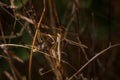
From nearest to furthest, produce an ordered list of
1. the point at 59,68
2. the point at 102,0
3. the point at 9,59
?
the point at 59,68 < the point at 9,59 < the point at 102,0

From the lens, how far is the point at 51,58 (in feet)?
2.60

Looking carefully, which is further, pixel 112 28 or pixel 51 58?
pixel 112 28

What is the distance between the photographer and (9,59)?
878 millimetres

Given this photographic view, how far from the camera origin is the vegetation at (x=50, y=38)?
0.78 metres

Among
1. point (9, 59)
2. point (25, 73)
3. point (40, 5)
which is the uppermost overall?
point (40, 5)

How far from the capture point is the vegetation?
776 mm

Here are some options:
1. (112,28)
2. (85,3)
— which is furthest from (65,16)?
(112,28)

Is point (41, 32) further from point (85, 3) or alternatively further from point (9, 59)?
point (85, 3)

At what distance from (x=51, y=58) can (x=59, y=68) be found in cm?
3

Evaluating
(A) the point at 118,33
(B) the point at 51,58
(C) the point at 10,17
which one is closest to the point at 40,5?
(C) the point at 10,17

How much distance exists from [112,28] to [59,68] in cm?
45

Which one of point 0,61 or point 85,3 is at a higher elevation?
point 85,3

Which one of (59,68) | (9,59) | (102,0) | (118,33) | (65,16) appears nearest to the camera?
(59,68)

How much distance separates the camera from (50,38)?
77 cm
